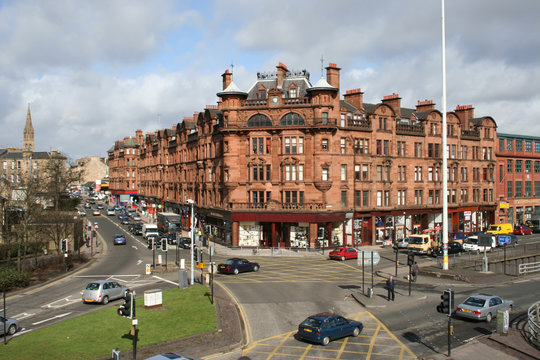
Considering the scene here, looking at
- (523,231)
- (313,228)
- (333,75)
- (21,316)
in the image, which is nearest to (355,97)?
(333,75)

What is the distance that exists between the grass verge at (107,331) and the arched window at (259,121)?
33097mm

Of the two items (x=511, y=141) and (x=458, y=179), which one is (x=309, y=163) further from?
(x=511, y=141)

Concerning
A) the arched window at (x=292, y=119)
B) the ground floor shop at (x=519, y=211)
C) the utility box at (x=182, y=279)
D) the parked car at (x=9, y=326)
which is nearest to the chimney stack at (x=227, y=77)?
the arched window at (x=292, y=119)

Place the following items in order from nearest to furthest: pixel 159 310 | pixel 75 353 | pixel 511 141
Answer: pixel 75 353, pixel 159 310, pixel 511 141

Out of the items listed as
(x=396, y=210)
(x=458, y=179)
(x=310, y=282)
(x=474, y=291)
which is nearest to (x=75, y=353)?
(x=310, y=282)

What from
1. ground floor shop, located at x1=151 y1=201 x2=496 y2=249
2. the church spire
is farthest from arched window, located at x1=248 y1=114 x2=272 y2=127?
the church spire

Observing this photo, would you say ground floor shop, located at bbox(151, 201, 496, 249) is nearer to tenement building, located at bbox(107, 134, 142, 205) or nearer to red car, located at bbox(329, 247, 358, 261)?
red car, located at bbox(329, 247, 358, 261)

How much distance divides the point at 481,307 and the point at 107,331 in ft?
67.8

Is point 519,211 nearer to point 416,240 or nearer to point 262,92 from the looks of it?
point 416,240

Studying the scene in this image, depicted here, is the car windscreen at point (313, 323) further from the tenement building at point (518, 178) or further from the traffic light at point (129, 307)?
the tenement building at point (518, 178)

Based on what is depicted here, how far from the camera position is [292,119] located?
192 feet

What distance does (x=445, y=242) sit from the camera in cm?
4153

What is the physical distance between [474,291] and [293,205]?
26.9 metres

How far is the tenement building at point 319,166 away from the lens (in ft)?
190
